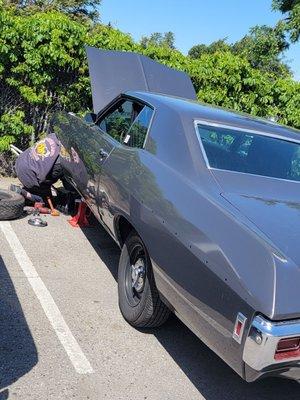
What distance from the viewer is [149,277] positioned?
10.7ft

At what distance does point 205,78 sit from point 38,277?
531cm

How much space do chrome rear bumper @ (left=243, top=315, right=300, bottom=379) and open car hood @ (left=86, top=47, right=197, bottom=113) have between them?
4138 millimetres

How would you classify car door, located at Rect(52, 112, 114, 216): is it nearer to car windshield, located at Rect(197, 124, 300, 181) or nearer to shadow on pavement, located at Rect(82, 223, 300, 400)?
car windshield, located at Rect(197, 124, 300, 181)

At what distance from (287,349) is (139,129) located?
7.67ft

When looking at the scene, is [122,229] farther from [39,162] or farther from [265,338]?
[39,162]

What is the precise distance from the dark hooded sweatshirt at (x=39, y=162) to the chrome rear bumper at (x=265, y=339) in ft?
13.0

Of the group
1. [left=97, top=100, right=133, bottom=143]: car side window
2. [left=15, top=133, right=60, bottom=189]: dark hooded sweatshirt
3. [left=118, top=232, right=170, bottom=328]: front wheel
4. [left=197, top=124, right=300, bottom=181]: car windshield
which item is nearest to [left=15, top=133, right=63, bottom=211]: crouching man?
[left=15, top=133, right=60, bottom=189]: dark hooded sweatshirt

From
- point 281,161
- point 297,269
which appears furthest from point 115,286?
point 297,269

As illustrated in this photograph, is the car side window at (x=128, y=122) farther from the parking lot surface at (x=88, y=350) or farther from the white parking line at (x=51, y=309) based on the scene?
the white parking line at (x=51, y=309)

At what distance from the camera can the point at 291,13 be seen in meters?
14.2

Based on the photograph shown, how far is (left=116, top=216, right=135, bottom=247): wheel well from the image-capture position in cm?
370

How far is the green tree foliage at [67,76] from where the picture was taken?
7.03m

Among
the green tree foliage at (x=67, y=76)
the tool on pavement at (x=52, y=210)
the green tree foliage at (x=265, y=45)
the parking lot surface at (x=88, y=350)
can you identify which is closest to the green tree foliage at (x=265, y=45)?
the green tree foliage at (x=265, y=45)

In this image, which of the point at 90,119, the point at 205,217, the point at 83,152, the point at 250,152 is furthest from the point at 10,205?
the point at 205,217
